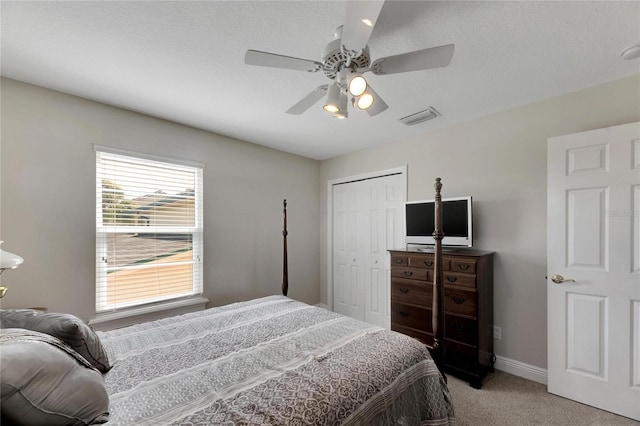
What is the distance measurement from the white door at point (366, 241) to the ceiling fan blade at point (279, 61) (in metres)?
2.30

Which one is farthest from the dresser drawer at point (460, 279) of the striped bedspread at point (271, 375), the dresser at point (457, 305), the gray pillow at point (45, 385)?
the gray pillow at point (45, 385)

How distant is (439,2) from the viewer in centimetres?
137

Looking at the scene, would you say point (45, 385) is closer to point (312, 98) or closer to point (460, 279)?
point (312, 98)

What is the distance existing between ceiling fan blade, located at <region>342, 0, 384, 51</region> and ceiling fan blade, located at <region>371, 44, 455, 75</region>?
0.64 feet

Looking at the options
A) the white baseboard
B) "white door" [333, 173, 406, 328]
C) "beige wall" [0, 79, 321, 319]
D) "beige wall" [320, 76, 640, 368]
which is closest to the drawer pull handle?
"beige wall" [320, 76, 640, 368]

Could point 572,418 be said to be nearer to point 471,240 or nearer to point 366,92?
point 471,240

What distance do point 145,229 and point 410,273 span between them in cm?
270

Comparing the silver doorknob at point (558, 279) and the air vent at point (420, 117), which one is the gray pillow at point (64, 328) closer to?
the air vent at point (420, 117)

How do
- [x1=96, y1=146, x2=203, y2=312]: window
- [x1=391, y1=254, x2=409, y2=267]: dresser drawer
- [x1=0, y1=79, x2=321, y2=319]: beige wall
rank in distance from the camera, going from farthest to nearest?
[x1=391, y1=254, x2=409, y2=267]: dresser drawer, [x1=96, y1=146, x2=203, y2=312]: window, [x1=0, y1=79, x2=321, y2=319]: beige wall

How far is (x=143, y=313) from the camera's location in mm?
2652

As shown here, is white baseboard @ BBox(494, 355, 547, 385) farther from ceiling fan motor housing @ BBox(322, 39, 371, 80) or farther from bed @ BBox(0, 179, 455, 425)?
ceiling fan motor housing @ BBox(322, 39, 371, 80)

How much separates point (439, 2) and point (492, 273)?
238cm

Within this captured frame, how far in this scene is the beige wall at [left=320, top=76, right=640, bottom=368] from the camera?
2.23m

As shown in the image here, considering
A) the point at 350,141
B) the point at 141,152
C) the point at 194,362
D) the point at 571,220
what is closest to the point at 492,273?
the point at 571,220
